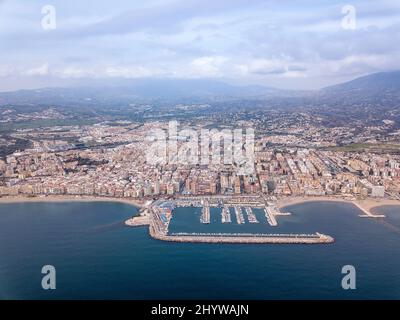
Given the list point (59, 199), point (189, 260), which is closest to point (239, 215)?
point (189, 260)

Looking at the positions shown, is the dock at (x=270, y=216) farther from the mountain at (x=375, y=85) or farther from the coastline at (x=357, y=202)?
the mountain at (x=375, y=85)

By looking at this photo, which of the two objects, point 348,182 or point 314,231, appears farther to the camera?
point 348,182

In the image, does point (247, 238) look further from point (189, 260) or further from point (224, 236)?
point (189, 260)

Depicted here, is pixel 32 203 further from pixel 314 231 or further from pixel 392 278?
pixel 392 278

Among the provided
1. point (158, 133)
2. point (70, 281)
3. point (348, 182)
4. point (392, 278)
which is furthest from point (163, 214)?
point (158, 133)
